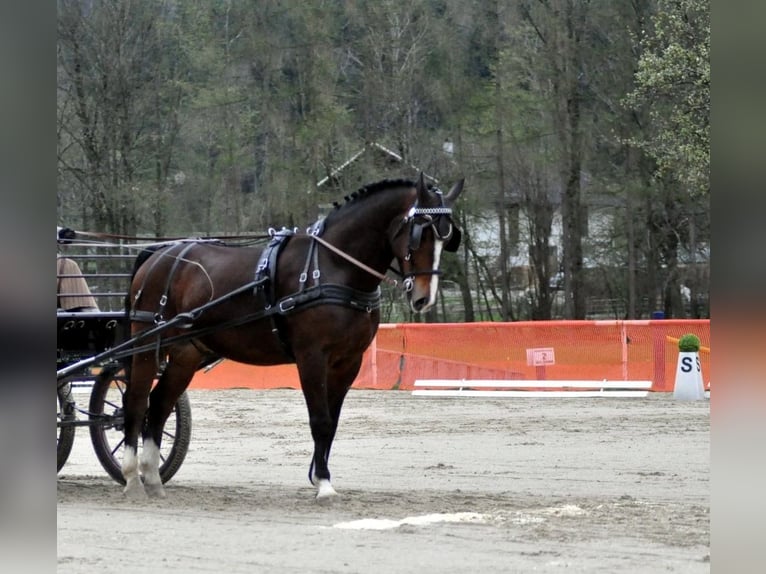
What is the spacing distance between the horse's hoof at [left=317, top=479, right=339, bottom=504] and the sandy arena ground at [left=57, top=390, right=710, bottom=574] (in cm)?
8

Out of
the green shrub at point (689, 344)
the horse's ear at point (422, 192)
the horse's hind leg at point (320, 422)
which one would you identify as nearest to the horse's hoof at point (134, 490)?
the horse's hind leg at point (320, 422)

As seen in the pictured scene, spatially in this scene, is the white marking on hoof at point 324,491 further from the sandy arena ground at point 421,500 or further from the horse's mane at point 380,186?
the horse's mane at point 380,186

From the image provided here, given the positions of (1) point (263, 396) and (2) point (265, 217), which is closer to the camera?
(1) point (263, 396)

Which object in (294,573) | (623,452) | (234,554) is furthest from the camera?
(623,452)

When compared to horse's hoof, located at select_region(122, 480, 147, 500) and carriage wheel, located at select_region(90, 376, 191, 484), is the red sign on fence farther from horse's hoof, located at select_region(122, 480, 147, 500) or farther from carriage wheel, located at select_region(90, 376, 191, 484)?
horse's hoof, located at select_region(122, 480, 147, 500)

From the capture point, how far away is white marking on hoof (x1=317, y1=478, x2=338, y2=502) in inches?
312

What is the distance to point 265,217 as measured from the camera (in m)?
32.7

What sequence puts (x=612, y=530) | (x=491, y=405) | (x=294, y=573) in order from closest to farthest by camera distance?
1. (x=294, y=573)
2. (x=612, y=530)
3. (x=491, y=405)

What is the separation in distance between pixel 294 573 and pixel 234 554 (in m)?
0.68

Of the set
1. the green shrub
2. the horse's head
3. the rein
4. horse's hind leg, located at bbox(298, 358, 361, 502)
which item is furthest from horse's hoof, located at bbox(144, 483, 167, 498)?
the green shrub
